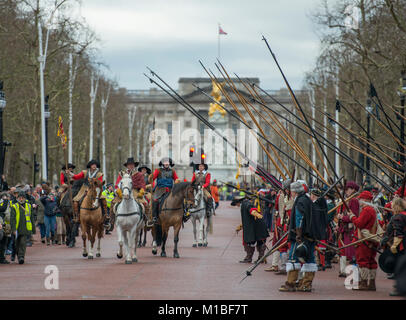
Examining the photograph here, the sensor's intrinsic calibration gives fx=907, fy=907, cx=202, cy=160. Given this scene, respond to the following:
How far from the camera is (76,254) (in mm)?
22531

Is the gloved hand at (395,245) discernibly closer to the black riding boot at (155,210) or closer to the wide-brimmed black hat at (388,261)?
the wide-brimmed black hat at (388,261)

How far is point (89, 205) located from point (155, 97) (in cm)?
12204

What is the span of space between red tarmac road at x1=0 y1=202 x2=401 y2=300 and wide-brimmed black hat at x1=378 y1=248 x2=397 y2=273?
23.6 inches

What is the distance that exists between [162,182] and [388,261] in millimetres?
9792

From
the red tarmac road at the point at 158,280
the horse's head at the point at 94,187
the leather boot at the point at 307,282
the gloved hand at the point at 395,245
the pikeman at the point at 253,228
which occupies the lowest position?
the red tarmac road at the point at 158,280

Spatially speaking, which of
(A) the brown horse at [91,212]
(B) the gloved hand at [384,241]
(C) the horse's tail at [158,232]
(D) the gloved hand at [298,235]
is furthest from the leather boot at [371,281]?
(C) the horse's tail at [158,232]

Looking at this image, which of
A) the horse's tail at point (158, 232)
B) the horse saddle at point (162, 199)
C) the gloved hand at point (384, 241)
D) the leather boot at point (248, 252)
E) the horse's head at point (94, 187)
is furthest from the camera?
the horse's tail at point (158, 232)

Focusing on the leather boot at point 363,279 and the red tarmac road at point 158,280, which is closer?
the red tarmac road at point 158,280

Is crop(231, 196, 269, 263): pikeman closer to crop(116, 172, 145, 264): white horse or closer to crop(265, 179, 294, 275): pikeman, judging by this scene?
crop(265, 179, 294, 275): pikeman

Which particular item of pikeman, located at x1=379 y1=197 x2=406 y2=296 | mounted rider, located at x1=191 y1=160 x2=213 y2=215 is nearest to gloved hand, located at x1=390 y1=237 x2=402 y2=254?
pikeman, located at x1=379 y1=197 x2=406 y2=296

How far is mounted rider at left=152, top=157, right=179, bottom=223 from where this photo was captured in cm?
2183

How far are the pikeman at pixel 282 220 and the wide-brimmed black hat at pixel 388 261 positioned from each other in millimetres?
3043

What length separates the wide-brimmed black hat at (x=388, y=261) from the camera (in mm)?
13250

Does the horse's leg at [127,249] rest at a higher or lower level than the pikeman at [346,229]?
lower
